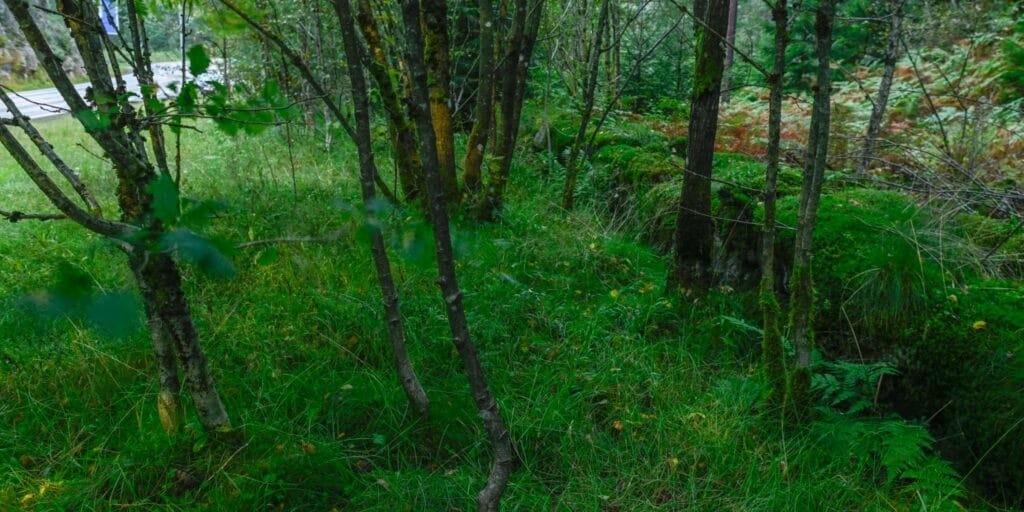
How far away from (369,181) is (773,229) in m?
1.75

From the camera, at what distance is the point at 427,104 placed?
1742 millimetres

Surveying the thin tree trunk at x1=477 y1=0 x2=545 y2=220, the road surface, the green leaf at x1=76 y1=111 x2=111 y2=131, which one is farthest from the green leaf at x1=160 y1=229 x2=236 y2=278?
the road surface

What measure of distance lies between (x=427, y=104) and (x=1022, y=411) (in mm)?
2500

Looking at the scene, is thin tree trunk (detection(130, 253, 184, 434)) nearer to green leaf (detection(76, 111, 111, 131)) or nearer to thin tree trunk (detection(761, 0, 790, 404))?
green leaf (detection(76, 111, 111, 131))

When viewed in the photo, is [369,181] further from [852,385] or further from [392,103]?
[852,385]

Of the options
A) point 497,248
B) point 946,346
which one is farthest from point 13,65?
point 946,346

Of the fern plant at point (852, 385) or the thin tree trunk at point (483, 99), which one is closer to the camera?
the fern plant at point (852, 385)

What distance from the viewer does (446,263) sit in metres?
1.82

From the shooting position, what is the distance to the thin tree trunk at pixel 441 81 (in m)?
4.41

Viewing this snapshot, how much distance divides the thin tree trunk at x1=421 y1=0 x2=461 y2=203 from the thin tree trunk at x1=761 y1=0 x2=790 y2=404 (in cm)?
248

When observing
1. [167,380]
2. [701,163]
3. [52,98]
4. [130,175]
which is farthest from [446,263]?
[52,98]

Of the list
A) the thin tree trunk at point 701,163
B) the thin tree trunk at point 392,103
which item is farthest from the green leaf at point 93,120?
the thin tree trunk at point 701,163

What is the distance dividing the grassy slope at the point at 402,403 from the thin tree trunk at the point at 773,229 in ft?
0.64

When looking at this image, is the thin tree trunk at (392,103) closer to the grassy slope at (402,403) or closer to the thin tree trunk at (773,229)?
the grassy slope at (402,403)
